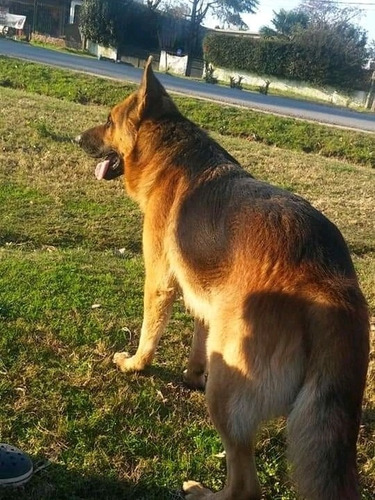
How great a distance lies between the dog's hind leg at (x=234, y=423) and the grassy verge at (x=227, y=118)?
11321 mm

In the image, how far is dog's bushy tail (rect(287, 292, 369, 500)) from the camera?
2291 millimetres

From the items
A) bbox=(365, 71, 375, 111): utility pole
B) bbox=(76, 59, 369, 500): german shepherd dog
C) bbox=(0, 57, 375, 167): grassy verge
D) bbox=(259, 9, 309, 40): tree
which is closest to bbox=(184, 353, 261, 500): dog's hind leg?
bbox=(76, 59, 369, 500): german shepherd dog

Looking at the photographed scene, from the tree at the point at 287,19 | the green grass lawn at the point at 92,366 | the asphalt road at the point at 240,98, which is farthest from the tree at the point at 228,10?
the green grass lawn at the point at 92,366

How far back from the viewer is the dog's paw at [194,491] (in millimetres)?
2871

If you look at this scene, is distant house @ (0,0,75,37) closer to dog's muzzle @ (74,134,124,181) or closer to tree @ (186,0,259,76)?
tree @ (186,0,259,76)

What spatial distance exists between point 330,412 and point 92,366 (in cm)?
189

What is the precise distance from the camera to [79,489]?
2818 millimetres

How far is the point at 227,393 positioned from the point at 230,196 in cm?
106

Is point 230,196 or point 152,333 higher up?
point 230,196

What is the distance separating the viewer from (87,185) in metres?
7.59

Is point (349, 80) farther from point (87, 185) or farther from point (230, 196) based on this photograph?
point (230, 196)

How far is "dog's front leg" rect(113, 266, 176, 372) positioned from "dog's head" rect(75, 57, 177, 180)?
1.00 meters

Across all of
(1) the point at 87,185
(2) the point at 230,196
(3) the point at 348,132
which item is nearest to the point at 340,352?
(2) the point at 230,196

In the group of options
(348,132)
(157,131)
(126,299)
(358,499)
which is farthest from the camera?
(348,132)
